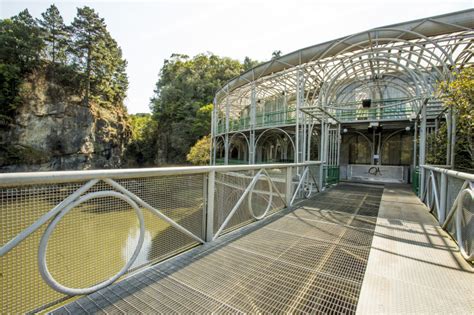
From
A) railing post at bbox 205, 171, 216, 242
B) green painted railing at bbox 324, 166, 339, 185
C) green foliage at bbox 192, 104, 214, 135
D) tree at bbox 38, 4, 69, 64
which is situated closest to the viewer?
railing post at bbox 205, 171, 216, 242

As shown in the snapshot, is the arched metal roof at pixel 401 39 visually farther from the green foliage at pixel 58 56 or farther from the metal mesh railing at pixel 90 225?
the green foliage at pixel 58 56

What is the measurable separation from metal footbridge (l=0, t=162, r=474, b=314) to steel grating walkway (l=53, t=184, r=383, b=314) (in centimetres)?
1

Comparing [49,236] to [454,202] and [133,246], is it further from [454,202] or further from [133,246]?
[454,202]

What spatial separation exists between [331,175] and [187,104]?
82.8ft

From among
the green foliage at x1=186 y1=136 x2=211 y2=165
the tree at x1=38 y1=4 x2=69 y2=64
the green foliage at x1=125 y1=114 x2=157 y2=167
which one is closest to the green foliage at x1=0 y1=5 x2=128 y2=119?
the tree at x1=38 y1=4 x2=69 y2=64

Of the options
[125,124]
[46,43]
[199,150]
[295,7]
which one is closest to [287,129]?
[295,7]

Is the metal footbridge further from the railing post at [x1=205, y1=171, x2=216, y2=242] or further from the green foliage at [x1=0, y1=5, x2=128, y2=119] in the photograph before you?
the green foliage at [x1=0, y1=5, x2=128, y2=119]

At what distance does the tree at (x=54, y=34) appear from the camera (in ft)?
73.0

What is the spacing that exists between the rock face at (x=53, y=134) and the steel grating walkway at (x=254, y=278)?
24.0 meters

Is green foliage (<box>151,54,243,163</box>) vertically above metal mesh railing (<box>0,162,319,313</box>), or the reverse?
green foliage (<box>151,54,243,163</box>)

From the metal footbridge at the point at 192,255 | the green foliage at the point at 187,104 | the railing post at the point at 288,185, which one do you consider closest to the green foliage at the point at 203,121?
the green foliage at the point at 187,104

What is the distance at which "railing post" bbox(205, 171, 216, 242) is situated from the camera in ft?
9.38

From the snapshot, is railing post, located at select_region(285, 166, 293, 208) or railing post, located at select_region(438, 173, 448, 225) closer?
railing post, located at select_region(438, 173, 448, 225)

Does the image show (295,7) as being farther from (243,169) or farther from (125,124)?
(125,124)
